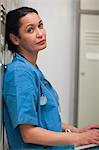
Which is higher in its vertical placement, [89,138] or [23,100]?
[23,100]

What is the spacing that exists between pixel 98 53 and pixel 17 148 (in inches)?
53.7

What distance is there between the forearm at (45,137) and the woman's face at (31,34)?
359 millimetres

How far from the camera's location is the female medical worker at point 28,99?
95cm

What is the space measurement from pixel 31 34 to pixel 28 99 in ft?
0.98

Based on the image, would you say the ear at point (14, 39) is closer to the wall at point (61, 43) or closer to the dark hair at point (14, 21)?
the dark hair at point (14, 21)

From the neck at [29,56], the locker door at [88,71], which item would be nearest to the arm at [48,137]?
the neck at [29,56]

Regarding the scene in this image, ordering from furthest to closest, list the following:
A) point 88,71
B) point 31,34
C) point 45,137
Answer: point 88,71, point 31,34, point 45,137

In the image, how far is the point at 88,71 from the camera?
2176mm

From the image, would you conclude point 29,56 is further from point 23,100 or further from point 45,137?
point 45,137

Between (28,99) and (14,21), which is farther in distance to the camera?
(14,21)

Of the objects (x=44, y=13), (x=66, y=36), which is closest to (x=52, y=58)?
(x=66, y=36)

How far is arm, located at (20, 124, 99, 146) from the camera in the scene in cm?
95

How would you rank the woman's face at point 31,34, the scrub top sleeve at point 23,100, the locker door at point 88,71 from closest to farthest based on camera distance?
the scrub top sleeve at point 23,100
the woman's face at point 31,34
the locker door at point 88,71

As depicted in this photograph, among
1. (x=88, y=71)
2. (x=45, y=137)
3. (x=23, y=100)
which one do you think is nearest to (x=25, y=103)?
(x=23, y=100)
